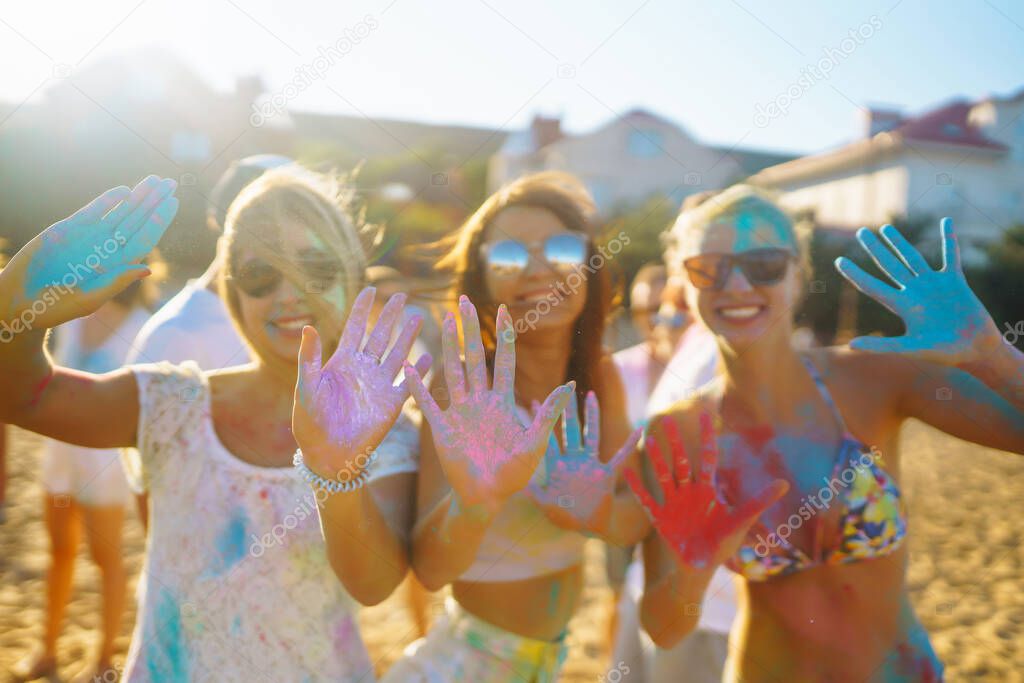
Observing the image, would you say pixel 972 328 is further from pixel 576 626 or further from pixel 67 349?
pixel 67 349

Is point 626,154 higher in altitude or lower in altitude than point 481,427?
higher

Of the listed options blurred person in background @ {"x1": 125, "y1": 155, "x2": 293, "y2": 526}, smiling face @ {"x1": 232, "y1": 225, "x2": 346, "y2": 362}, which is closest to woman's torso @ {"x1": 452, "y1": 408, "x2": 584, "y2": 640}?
smiling face @ {"x1": 232, "y1": 225, "x2": 346, "y2": 362}

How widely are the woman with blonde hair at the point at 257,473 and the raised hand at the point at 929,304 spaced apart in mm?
1040

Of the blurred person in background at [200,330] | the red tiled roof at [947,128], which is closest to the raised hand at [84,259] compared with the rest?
the blurred person in background at [200,330]

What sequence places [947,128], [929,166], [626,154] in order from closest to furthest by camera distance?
[929,166] → [947,128] → [626,154]

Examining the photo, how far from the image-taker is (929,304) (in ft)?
5.45

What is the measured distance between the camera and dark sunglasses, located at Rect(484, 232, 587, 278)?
6.06 feet

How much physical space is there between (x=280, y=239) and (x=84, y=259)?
395 mm

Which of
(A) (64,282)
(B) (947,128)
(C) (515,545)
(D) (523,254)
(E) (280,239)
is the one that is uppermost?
(B) (947,128)

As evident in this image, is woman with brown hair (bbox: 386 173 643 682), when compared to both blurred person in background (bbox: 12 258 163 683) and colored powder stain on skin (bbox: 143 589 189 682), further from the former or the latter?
blurred person in background (bbox: 12 258 163 683)

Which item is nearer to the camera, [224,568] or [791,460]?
[224,568]

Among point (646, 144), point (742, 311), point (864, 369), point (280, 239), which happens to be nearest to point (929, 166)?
point (646, 144)

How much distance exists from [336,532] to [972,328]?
4.73 ft

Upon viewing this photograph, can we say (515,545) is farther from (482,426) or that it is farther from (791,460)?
(791,460)
